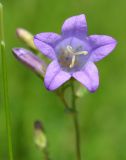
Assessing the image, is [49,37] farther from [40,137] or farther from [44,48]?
[40,137]

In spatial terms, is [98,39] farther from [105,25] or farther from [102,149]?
[105,25]

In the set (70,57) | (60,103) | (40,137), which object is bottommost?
(60,103)

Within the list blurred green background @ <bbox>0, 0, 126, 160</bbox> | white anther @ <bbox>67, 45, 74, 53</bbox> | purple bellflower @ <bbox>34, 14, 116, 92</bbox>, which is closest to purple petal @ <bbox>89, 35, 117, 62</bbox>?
purple bellflower @ <bbox>34, 14, 116, 92</bbox>

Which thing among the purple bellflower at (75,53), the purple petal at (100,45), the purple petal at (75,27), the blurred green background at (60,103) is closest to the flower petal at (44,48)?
the purple bellflower at (75,53)

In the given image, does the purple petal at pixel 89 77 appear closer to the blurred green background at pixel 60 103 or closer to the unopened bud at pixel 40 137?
the unopened bud at pixel 40 137

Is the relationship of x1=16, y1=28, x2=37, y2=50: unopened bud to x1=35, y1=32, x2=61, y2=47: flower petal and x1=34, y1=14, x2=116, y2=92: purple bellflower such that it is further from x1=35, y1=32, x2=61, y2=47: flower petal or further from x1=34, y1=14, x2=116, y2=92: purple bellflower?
x1=35, y1=32, x2=61, y2=47: flower petal

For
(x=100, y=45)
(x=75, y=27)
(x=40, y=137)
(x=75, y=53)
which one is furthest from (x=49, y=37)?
(x=40, y=137)

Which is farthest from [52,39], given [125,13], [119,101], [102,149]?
[125,13]
